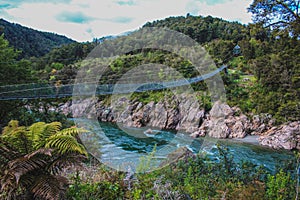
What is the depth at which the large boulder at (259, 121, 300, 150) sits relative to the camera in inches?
303

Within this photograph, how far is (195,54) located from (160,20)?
15.0 metres

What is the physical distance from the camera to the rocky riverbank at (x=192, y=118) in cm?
852

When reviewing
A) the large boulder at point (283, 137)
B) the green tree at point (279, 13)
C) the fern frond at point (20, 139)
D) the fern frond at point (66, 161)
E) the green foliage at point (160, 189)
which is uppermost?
the green tree at point (279, 13)

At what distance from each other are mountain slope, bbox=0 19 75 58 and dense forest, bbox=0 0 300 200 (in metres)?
4.06

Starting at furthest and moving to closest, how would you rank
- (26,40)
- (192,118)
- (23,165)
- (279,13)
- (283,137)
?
(26,40), (192,118), (283,137), (279,13), (23,165)

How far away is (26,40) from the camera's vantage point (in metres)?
24.1

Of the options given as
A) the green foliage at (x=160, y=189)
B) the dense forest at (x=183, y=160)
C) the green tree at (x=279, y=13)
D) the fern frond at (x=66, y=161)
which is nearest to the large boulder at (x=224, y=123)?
the dense forest at (x=183, y=160)

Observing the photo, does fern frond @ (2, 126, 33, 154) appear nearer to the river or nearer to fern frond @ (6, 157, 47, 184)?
fern frond @ (6, 157, 47, 184)

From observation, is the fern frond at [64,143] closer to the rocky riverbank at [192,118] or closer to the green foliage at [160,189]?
the green foliage at [160,189]

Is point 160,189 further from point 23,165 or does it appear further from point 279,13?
point 279,13

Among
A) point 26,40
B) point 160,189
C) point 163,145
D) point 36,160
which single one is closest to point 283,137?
point 163,145

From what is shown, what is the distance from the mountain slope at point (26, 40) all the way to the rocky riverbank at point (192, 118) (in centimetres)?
1096

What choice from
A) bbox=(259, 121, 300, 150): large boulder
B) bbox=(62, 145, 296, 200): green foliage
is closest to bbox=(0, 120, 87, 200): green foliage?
bbox=(62, 145, 296, 200): green foliage

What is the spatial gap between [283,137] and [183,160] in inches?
266
